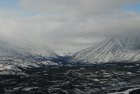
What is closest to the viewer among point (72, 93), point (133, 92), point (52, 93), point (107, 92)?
point (133, 92)

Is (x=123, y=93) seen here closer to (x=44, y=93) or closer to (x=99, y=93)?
(x=99, y=93)

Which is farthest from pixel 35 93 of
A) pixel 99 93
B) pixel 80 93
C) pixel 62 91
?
pixel 99 93

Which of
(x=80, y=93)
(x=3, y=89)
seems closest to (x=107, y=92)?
(x=80, y=93)

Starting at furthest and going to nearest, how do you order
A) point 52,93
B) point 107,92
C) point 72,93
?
point 107,92 < point 72,93 < point 52,93

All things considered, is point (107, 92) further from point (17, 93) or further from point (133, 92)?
point (17, 93)

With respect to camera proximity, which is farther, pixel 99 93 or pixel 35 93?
pixel 99 93

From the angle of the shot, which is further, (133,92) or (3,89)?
(3,89)

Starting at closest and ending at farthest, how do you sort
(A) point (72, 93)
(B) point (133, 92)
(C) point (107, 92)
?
(B) point (133, 92)
(A) point (72, 93)
(C) point (107, 92)

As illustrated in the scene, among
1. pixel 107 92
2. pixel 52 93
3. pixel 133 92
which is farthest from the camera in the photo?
pixel 107 92
